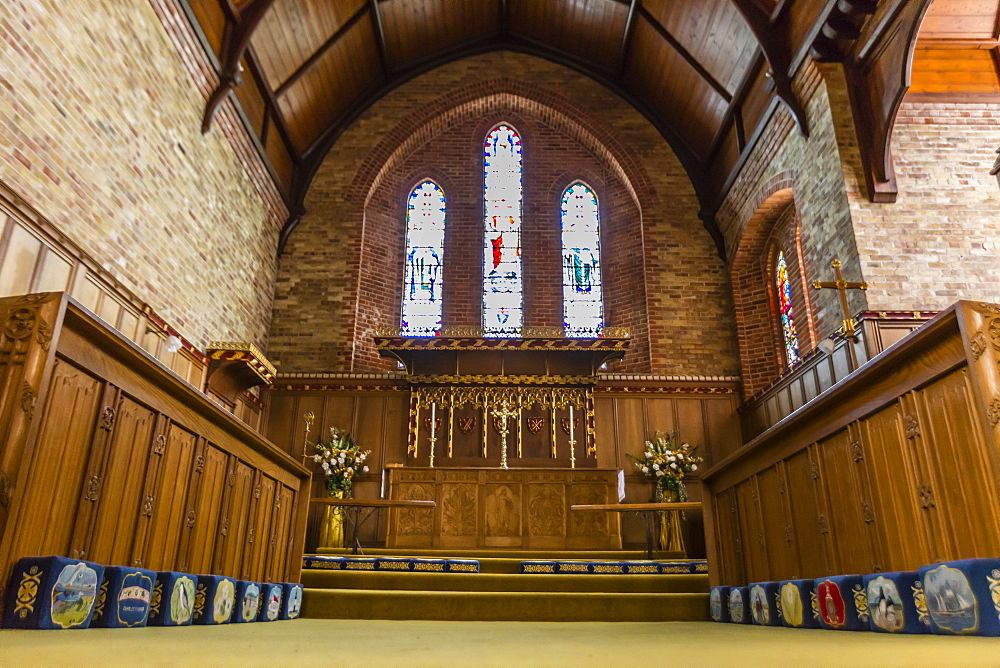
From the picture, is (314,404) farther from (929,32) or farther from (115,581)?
(929,32)

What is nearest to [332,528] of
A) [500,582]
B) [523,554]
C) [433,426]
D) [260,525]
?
[433,426]

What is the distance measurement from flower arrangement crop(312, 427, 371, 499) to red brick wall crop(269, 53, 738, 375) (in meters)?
1.48

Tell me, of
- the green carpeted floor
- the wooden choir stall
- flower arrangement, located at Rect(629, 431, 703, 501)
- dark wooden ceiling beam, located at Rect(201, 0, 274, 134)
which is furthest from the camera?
the wooden choir stall

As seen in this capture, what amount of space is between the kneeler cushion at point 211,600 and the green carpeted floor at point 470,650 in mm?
513

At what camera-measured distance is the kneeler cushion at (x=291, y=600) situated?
4.51m

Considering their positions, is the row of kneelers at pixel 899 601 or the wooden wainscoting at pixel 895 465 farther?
the wooden wainscoting at pixel 895 465

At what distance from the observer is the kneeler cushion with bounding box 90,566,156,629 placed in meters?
2.64

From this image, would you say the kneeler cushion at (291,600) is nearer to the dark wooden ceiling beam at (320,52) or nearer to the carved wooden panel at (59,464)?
the carved wooden panel at (59,464)

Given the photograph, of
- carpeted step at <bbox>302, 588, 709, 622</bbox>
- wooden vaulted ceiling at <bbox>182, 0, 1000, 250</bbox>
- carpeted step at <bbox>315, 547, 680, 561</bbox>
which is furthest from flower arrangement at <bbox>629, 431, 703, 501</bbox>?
carpeted step at <bbox>302, 588, 709, 622</bbox>

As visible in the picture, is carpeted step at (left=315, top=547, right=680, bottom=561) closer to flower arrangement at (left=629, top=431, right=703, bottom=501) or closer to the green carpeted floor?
flower arrangement at (left=629, top=431, right=703, bottom=501)

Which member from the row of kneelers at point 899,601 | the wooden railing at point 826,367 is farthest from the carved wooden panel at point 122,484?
the wooden railing at point 826,367

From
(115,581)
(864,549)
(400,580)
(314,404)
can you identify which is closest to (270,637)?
(115,581)

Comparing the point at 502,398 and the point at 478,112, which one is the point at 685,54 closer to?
the point at 478,112

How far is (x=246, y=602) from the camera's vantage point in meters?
3.82
